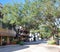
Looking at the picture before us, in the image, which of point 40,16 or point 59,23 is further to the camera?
point 59,23

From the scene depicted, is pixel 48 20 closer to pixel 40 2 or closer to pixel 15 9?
pixel 40 2

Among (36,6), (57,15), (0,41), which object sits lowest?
(0,41)

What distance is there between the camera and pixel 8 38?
46062mm

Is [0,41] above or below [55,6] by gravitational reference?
below

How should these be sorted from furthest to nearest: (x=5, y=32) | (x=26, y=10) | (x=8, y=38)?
(x=8, y=38), (x=5, y=32), (x=26, y=10)

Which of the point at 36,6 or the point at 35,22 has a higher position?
the point at 36,6

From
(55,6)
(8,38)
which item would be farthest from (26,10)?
(8,38)

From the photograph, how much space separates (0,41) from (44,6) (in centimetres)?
2910

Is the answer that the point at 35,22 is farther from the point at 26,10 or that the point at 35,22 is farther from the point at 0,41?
the point at 0,41

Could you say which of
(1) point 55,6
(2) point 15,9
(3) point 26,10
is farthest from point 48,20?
(2) point 15,9

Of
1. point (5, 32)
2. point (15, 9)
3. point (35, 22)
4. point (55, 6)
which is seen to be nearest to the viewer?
point (55, 6)

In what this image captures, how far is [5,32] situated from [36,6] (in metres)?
27.7

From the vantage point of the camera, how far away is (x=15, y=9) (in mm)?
22781

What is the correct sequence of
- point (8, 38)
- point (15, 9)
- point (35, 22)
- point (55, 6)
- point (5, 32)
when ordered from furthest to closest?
point (8, 38), point (5, 32), point (15, 9), point (35, 22), point (55, 6)
